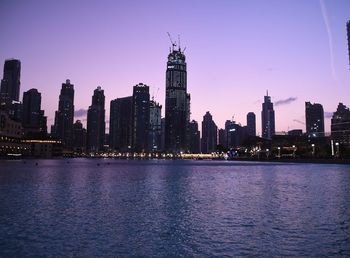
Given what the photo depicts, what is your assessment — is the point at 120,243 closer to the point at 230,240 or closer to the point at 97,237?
the point at 97,237

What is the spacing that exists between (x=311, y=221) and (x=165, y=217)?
431 inches

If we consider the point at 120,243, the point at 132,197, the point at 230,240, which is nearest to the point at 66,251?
the point at 120,243

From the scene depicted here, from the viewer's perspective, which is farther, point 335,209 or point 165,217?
point 335,209

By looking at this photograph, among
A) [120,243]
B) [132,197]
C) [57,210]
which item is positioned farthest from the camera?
[132,197]

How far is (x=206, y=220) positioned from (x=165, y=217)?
11.0ft

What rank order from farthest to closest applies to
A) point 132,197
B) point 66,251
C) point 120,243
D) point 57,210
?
point 132,197 < point 57,210 < point 120,243 < point 66,251

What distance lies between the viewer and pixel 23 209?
32594mm

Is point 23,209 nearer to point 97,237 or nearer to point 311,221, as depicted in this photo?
point 97,237

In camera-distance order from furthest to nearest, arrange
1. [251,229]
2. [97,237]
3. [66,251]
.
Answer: [251,229], [97,237], [66,251]

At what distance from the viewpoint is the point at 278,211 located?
32406 mm

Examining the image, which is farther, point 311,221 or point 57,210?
point 57,210

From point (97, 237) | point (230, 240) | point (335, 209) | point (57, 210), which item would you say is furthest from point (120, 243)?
point (335, 209)

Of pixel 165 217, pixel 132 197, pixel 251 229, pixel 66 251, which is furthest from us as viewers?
pixel 132 197

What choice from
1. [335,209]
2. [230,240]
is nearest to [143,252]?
[230,240]
